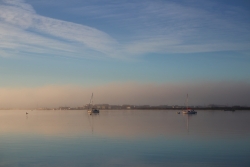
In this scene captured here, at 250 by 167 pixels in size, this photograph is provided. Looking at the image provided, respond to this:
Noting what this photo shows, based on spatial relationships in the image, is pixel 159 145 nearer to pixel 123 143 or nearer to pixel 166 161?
pixel 123 143

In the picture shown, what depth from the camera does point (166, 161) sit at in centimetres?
1956

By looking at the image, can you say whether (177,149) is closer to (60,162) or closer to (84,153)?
(84,153)

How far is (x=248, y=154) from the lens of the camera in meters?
22.0

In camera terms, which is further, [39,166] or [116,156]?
[116,156]

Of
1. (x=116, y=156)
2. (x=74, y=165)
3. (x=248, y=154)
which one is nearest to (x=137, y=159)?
(x=116, y=156)

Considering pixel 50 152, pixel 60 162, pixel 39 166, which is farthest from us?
pixel 50 152

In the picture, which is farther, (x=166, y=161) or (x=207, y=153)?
(x=207, y=153)

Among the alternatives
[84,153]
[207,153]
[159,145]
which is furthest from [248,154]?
[84,153]

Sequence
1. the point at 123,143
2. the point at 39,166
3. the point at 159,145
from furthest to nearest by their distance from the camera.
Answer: the point at 123,143 < the point at 159,145 < the point at 39,166

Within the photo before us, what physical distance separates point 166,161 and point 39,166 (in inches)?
310

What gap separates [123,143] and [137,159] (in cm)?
826

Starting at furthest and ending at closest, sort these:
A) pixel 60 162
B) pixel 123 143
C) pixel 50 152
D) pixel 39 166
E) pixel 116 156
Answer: pixel 123 143, pixel 50 152, pixel 116 156, pixel 60 162, pixel 39 166

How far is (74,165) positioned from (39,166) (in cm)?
207

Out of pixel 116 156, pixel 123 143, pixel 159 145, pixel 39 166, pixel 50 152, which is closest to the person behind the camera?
pixel 39 166
